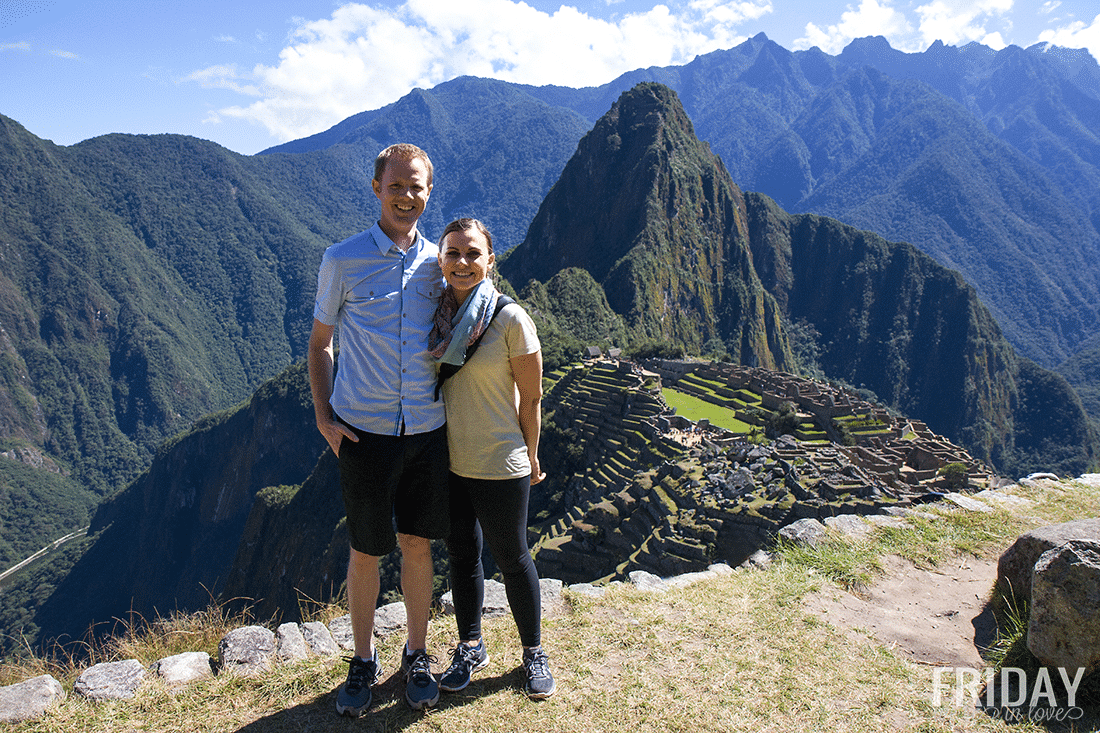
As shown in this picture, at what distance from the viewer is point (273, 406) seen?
9619 centimetres

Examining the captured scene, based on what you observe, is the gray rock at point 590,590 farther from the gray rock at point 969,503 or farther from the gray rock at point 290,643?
the gray rock at point 969,503

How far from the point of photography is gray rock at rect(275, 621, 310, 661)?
3.89 metres

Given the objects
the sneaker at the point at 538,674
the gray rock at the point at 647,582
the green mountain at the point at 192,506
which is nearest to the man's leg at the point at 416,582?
the sneaker at the point at 538,674

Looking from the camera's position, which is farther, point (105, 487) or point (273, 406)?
point (105, 487)

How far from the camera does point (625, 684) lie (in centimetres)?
364

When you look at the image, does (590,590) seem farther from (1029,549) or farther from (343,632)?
(1029,549)

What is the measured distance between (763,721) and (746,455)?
15.1 m

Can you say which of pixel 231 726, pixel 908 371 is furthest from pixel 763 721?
pixel 908 371

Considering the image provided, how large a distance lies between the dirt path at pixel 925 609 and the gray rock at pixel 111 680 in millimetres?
4561

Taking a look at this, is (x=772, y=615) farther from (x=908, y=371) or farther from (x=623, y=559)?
(x=908, y=371)

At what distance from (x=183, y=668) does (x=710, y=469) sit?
15.1 metres

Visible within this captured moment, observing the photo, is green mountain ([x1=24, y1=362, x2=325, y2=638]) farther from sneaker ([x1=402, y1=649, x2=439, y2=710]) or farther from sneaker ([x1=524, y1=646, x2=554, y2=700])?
sneaker ([x1=524, y1=646, x2=554, y2=700])

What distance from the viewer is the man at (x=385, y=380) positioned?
122 inches

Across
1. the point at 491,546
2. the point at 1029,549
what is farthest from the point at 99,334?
the point at 1029,549
